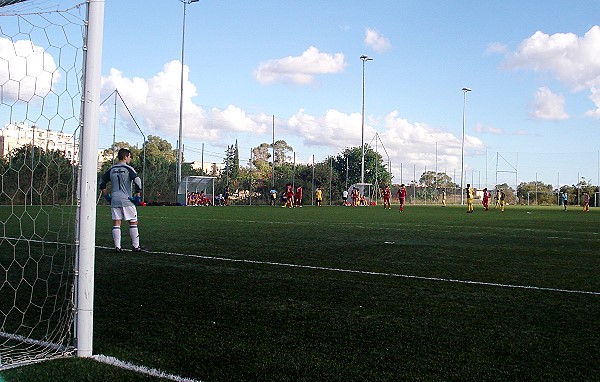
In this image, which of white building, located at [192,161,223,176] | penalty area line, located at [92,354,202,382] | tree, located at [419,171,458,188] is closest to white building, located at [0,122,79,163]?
penalty area line, located at [92,354,202,382]

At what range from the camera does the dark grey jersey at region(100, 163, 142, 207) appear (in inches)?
363

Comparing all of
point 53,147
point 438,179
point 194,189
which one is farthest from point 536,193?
point 53,147

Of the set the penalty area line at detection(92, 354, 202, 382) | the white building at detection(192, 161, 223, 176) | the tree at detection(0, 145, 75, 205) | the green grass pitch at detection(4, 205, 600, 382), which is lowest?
the penalty area line at detection(92, 354, 202, 382)

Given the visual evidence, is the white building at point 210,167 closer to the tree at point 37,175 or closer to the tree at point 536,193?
the tree at point 37,175

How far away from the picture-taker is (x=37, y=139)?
4480 mm

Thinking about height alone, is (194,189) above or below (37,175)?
above

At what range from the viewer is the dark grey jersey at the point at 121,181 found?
30.2ft

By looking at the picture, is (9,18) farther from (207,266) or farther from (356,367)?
(207,266)

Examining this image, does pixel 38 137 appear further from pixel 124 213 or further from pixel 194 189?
pixel 194 189

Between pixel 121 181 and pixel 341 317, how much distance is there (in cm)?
553

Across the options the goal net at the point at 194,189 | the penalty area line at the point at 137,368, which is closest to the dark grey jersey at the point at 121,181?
the penalty area line at the point at 137,368

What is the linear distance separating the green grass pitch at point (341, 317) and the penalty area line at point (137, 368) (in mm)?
64

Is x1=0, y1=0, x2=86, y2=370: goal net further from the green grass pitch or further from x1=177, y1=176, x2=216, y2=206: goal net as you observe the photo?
x1=177, y1=176, x2=216, y2=206: goal net

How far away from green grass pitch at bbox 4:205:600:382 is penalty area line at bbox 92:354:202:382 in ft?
0.21
